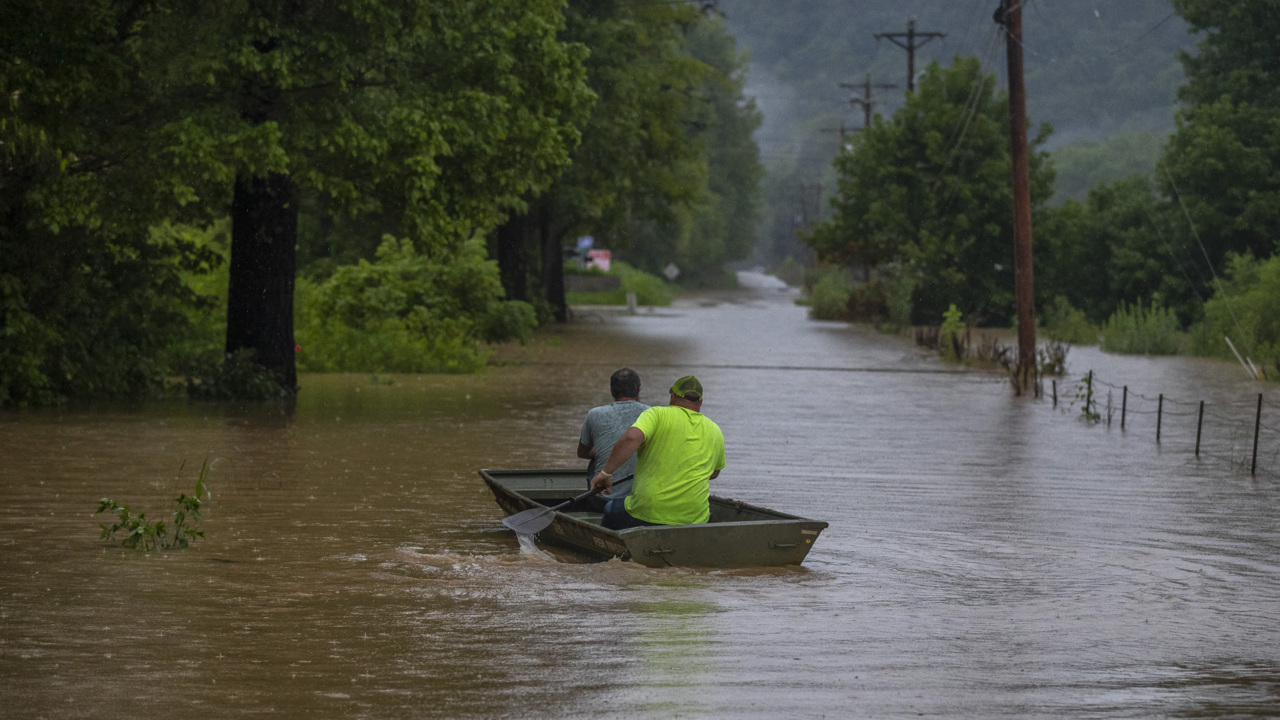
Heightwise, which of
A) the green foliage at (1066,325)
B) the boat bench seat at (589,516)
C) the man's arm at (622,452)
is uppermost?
the green foliage at (1066,325)

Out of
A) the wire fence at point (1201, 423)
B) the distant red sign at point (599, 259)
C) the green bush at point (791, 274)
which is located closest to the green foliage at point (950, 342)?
the wire fence at point (1201, 423)

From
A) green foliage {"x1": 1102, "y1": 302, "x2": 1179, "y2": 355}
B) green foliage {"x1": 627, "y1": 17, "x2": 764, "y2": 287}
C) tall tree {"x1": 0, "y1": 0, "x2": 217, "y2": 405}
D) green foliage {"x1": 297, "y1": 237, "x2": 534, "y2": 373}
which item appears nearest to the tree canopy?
tall tree {"x1": 0, "y1": 0, "x2": 217, "y2": 405}

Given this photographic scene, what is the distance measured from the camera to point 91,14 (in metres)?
18.4

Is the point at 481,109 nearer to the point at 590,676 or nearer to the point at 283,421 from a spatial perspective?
the point at 283,421

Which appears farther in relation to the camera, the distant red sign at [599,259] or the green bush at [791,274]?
the green bush at [791,274]

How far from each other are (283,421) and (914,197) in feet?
123

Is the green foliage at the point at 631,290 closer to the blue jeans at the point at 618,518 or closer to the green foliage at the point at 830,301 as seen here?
the green foliage at the point at 830,301

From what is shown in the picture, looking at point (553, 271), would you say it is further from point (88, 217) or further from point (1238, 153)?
point (88, 217)

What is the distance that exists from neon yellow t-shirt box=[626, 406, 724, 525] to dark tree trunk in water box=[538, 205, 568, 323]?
42.5 metres

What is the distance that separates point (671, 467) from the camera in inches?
427

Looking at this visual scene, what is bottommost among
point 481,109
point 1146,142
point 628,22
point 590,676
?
point 590,676

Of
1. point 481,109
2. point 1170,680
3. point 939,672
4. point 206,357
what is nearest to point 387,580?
point 939,672

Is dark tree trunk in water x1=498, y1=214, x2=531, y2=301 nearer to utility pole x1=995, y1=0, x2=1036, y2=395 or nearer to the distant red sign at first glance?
utility pole x1=995, y1=0, x2=1036, y2=395

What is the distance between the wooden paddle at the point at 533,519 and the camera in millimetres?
11250
